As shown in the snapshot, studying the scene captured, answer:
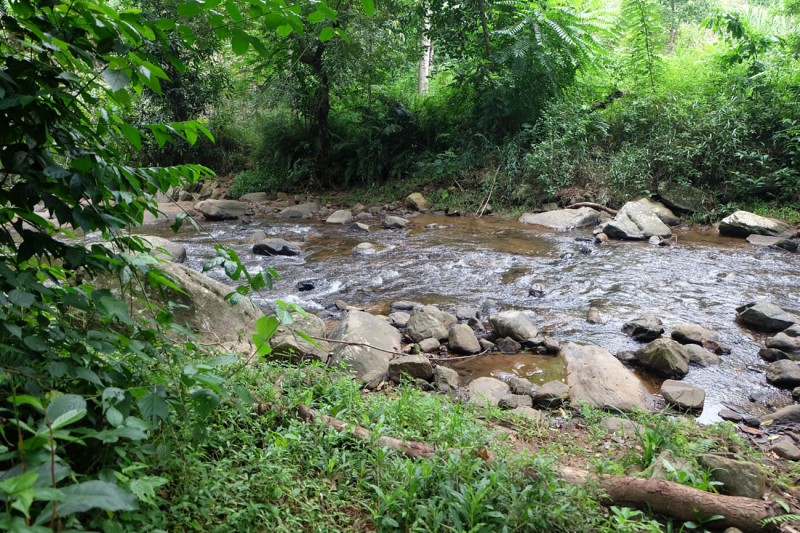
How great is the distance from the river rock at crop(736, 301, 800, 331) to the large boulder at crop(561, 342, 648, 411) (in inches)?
75.7

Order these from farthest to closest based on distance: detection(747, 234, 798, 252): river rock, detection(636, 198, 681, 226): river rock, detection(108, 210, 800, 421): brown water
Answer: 1. detection(636, 198, 681, 226): river rock
2. detection(747, 234, 798, 252): river rock
3. detection(108, 210, 800, 421): brown water

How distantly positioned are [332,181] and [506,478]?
1313 centimetres

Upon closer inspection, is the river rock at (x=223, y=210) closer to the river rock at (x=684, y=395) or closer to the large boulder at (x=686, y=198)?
the large boulder at (x=686, y=198)

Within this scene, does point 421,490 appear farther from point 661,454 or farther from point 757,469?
point 757,469

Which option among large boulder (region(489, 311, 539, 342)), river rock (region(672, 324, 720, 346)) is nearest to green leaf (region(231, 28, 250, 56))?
large boulder (region(489, 311, 539, 342))

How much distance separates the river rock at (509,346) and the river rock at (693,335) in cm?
154

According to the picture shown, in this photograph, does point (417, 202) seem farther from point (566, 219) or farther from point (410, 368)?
point (410, 368)

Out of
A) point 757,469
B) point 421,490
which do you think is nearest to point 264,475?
point 421,490

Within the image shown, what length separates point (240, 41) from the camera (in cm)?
150

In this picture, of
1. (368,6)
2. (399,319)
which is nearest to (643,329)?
(399,319)

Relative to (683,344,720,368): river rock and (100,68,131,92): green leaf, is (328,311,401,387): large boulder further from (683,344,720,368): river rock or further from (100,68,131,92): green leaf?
(683,344,720,368): river rock

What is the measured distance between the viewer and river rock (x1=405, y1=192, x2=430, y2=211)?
12007 mm

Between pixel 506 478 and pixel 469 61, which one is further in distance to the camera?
pixel 469 61

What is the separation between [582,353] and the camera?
421 centimetres
